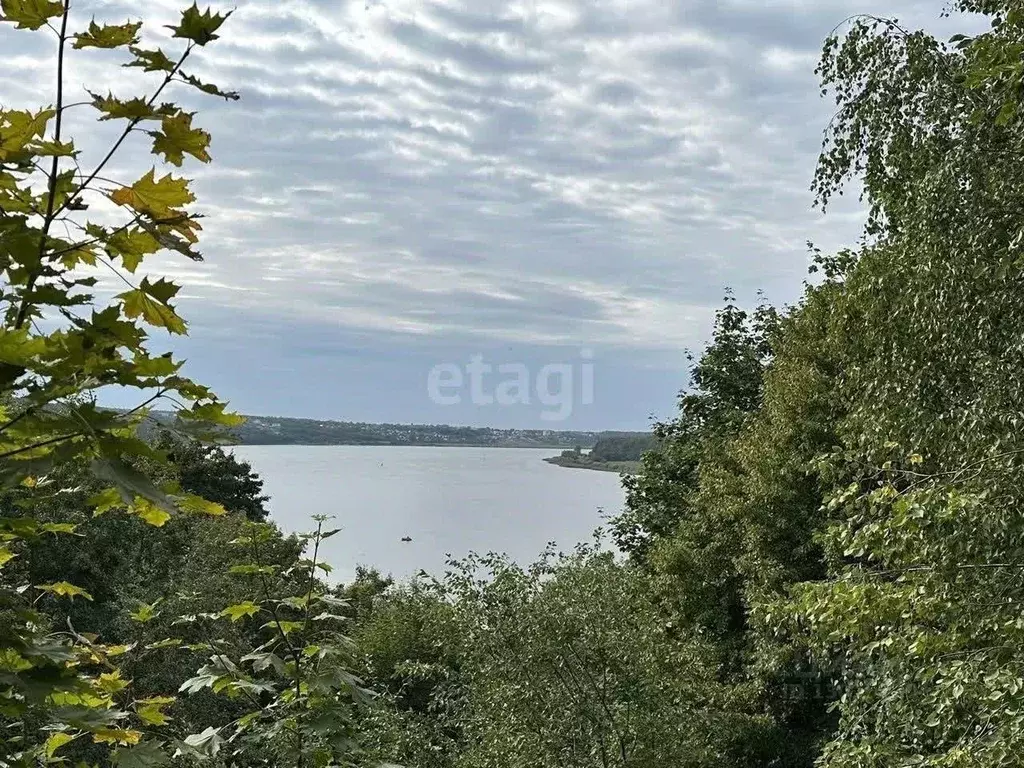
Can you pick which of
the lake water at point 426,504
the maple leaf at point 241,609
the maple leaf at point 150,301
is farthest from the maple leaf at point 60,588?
the lake water at point 426,504

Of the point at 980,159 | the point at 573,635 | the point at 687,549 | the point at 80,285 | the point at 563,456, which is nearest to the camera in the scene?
the point at 80,285

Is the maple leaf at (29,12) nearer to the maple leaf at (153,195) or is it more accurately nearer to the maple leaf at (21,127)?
the maple leaf at (21,127)

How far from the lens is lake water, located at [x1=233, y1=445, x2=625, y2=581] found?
33344 mm

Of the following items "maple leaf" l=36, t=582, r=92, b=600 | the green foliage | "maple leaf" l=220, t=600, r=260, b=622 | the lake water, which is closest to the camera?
"maple leaf" l=36, t=582, r=92, b=600

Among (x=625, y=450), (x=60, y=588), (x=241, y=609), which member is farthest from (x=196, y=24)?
(x=625, y=450)

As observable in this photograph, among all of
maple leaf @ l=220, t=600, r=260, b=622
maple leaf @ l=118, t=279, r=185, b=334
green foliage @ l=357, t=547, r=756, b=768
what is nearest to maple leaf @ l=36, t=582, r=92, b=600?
maple leaf @ l=220, t=600, r=260, b=622

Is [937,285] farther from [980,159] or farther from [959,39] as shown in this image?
[959,39]

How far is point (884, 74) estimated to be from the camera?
20.7 feet

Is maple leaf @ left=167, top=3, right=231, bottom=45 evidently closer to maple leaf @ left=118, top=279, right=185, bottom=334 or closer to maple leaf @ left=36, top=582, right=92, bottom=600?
maple leaf @ left=118, top=279, right=185, bottom=334

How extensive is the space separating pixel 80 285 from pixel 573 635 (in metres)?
8.33

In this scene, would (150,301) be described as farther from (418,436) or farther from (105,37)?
(418,436)

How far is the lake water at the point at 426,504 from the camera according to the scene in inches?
1313

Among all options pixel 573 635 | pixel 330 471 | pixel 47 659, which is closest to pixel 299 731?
pixel 47 659

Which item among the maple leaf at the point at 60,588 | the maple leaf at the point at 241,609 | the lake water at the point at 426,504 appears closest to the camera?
the maple leaf at the point at 60,588
